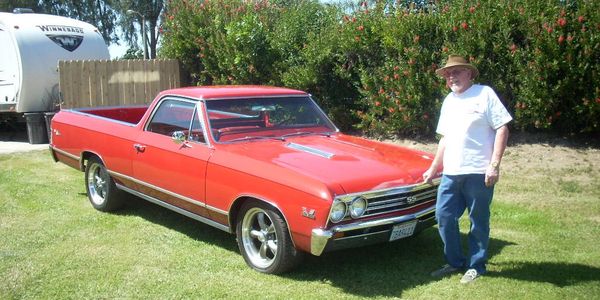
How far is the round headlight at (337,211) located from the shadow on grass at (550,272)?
1.38 m

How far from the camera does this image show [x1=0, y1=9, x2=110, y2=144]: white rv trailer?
1352 centimetres

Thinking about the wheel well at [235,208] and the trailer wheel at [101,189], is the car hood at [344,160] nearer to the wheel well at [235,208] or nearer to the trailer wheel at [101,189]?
the wheel well at [235,208]

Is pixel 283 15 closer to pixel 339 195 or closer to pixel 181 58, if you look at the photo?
pixel 181 58

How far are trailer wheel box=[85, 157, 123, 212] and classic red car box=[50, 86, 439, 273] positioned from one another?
1 cm

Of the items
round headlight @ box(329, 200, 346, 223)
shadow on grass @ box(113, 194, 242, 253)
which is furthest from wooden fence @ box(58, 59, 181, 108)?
round headlight @ box(329, 200, 346, 223)

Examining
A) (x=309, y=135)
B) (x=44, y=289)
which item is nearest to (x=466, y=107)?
(x=309, y=135)

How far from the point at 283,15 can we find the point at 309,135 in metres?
6.73

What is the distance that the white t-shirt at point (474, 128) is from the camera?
4.47 m

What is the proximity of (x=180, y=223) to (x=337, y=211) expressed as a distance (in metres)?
2.82

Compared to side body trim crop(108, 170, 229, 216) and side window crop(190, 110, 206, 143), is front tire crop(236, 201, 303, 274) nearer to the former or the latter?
side body trim crop(108, 170, 229, 216)

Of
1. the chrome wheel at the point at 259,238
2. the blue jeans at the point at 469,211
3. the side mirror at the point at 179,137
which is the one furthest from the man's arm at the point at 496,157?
the side mirror at the point at 179,137

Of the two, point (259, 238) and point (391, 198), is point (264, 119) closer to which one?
point (259, 238)

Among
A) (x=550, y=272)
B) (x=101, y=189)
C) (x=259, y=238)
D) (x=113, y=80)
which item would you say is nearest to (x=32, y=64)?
(x=113, y=80)

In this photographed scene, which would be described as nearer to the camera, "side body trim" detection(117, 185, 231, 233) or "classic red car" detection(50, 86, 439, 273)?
"classic red car" detection(50, 86, 439, 273)
